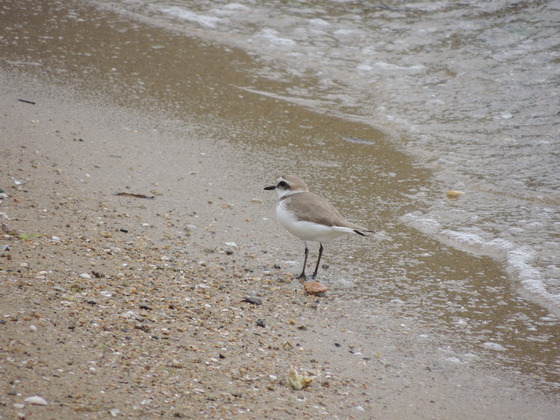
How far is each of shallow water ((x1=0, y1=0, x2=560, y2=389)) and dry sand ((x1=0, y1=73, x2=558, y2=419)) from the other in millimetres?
425

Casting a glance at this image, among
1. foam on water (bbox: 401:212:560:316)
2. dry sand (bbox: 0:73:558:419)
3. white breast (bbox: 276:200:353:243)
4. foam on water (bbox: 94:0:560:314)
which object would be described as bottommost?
dry sand (bbox: 0:73:558:419)

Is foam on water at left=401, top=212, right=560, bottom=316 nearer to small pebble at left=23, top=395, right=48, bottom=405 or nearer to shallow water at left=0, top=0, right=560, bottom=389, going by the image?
shallow water at left=0, top=0, right=560, bottom=389

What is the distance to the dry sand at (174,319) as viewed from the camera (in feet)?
11.1

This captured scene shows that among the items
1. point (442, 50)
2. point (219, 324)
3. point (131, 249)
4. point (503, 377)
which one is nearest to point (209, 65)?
point (442, 50)

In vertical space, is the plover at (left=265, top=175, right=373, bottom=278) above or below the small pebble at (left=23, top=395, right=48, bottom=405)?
above

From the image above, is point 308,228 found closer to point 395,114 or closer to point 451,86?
point 395,114

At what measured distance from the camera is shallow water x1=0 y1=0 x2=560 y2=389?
5.30m

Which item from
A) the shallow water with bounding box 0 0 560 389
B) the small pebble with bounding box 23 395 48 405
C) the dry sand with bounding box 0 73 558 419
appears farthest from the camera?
the shallow water with bounding box 0 0 560 389

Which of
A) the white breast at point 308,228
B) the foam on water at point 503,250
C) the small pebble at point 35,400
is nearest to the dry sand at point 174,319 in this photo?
the small pebble at point 35,400

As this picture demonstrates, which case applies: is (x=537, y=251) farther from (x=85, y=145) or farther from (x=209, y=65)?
(x=209, y=65)

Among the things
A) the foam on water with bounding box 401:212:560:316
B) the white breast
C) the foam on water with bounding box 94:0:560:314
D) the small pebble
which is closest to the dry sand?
the small pebble

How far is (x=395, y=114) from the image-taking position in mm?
Answer: 9109

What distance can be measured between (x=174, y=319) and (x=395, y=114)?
229 inches

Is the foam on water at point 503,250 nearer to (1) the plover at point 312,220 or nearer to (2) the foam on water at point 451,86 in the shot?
(2) the foam on water at point 451,86
